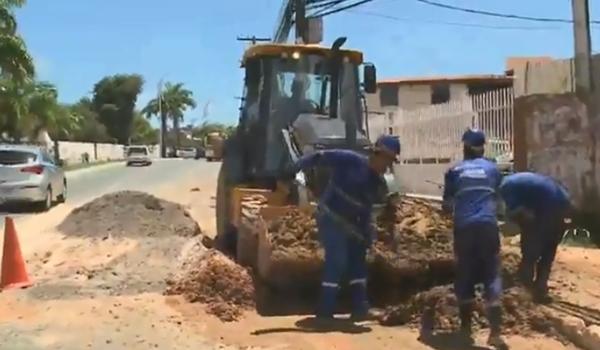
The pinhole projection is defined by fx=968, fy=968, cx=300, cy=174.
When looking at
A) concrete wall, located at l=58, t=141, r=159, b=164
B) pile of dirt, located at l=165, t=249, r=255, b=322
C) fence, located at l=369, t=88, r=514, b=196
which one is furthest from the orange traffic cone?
concrete wall, located at l=58, t=141, r=159, b=164

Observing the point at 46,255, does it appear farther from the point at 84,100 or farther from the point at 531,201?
the point at 84,100

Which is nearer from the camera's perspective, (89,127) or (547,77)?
(547,77)

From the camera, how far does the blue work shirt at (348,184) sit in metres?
8.89

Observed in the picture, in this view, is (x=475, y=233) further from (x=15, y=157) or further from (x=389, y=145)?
(x=15, y=157)

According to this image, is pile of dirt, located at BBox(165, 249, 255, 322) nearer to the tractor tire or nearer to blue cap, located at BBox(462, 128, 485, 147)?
the tractor tire

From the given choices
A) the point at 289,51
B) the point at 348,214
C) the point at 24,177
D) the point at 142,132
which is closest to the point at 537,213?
the point at 348,214

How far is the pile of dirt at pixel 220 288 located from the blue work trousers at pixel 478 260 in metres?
2.34

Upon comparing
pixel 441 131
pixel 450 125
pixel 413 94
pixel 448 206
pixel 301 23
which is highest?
pixel 301 23

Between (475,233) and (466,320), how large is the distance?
0.81m

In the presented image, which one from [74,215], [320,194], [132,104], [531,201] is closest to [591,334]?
[531,201]

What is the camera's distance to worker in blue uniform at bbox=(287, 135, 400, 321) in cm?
883

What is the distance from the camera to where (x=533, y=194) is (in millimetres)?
8688

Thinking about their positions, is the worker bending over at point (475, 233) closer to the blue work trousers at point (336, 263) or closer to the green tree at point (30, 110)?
the blue work trousers at point (336, 263)

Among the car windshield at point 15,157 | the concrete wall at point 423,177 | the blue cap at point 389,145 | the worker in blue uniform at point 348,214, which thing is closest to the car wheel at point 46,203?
the car windshield at point 15,157
